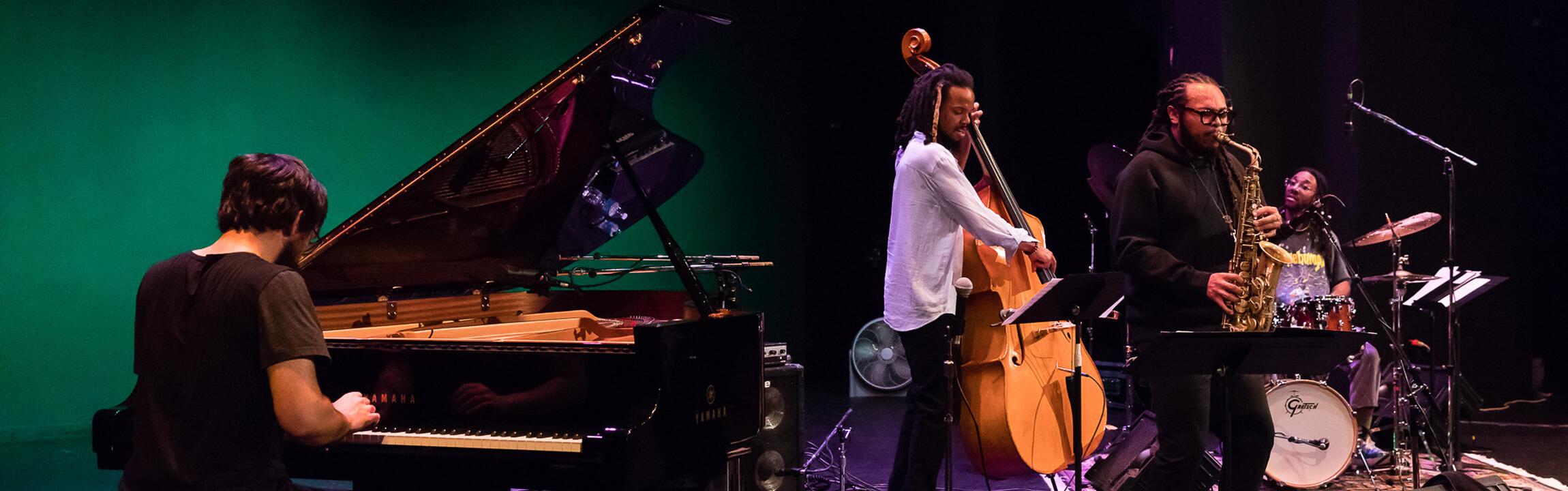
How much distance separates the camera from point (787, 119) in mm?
9961

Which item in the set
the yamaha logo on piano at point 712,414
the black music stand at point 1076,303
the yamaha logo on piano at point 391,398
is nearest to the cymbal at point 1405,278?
the black music stand at point 1076,303

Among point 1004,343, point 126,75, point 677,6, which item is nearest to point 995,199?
point 1004,343

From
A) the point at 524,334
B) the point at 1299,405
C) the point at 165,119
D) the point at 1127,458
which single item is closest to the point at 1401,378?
the point at 1299,405

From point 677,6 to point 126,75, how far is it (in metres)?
5.35

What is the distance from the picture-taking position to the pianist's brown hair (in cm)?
235

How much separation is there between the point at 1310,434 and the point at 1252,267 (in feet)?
7.76

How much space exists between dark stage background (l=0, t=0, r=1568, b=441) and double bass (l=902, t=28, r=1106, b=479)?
3.72 meters

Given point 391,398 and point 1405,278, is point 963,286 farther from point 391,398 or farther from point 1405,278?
point 1405,278

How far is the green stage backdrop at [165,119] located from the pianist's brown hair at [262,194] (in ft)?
18.2

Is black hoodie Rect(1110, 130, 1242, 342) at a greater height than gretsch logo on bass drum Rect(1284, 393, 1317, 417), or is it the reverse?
black hoodie Rect(1110, 130, 1242, 342)

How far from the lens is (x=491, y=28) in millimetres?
8336

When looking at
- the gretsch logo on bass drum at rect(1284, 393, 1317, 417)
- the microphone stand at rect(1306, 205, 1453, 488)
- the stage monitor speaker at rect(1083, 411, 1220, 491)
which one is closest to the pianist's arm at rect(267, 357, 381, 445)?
the stage monitor speaker at rect(1083, 411, 1220, 491)

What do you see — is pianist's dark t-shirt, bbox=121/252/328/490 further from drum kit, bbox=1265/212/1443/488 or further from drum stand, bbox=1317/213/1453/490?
drum stand, bbox=1317/213/1453/490

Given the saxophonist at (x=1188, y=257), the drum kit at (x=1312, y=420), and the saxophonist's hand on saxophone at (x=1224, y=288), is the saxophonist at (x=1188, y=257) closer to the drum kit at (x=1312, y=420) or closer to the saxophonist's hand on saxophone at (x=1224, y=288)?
the saxophonist's hand on saxophone at (x=1224, y=288)
